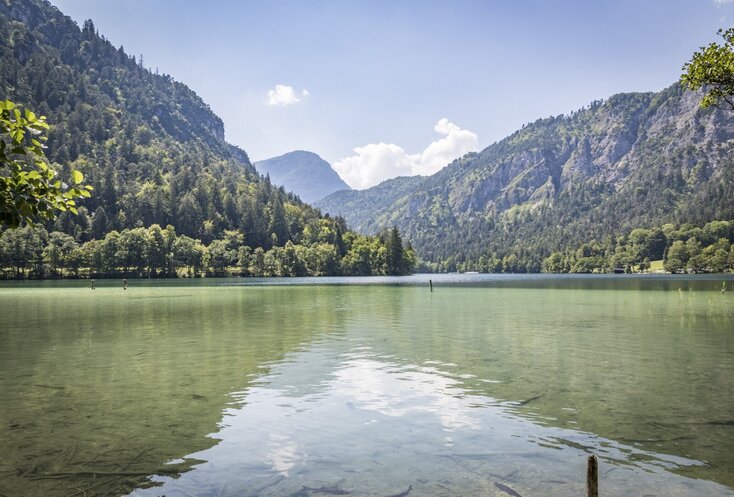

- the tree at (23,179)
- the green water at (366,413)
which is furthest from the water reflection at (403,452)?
the tree at (23,179)

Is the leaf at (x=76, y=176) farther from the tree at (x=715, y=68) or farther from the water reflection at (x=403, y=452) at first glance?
the tree at (x=715, y=68)

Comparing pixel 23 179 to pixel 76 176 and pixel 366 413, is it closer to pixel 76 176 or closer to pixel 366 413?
pixel 76 176

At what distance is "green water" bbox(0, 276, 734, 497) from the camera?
1407 cm

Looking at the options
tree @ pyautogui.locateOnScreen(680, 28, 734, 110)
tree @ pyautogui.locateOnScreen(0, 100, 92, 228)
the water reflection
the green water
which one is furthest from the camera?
tree @ pyautogui.locateOnScreen(680, 28, 734, 110)

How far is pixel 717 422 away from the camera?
61.7 feet

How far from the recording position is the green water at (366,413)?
554 inches

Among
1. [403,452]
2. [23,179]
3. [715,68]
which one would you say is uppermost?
[715,68]

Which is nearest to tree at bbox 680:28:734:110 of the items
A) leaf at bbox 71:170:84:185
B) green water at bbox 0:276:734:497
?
green water at bbox 0:276:734:497

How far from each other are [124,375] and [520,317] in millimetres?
44490

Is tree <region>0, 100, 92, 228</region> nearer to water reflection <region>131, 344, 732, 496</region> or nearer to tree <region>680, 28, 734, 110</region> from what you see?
water reflection <region>131, 344, 732, 496</region>

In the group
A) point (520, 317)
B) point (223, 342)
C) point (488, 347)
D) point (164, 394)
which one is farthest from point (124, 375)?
point (520, 317)

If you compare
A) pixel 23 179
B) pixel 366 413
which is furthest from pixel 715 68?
pixel 23 179

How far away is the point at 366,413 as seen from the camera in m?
21.0

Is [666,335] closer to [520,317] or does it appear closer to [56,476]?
[520,317]
